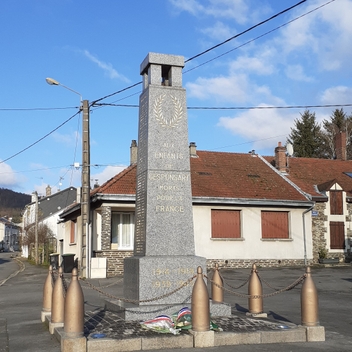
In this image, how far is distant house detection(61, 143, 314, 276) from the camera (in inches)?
923

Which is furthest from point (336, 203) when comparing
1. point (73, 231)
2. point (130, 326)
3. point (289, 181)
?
point (130, 326)

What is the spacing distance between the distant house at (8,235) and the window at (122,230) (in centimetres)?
10035

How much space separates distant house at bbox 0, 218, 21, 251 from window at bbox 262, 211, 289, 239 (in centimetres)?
10173

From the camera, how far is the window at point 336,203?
27.4 m

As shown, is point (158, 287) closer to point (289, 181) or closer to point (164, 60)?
point (164, 60)

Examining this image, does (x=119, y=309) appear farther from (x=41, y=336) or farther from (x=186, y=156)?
(x=186, y=156)

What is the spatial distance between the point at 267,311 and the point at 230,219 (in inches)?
549

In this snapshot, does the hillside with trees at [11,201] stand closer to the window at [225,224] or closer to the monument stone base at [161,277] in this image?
the window at [225,224]

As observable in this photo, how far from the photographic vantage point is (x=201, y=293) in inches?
294

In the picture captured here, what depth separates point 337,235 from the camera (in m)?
27.2

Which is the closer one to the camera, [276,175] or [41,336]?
[41,336]

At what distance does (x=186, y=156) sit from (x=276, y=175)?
19.3 metres

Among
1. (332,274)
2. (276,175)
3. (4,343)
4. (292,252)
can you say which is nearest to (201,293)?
(4,343)

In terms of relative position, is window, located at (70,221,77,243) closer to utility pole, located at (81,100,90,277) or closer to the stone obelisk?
utility pole, located at (81,100,90,277)
